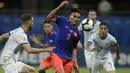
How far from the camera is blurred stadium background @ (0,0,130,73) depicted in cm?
2397

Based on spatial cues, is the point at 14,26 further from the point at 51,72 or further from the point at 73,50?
the point at 73,50

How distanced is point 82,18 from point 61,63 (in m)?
10.6

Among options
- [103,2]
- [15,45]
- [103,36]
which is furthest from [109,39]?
[103,2]

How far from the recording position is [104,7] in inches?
1038

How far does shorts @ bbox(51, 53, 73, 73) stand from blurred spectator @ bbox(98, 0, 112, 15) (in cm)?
1104

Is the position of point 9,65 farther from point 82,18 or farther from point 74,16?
point 82,18

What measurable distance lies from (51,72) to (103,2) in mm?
7151

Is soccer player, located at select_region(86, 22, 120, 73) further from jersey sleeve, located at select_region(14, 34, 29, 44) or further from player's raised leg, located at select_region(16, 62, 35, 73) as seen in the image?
jersey sleeve, located at select_region(14, 34, 29, 44)

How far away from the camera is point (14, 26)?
24641mm

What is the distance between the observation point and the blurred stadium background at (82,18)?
24.0m

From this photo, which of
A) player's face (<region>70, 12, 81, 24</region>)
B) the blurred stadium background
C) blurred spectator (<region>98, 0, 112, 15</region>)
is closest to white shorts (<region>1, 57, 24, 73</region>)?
player's face (<region>70, 12, 81, 24</region>)

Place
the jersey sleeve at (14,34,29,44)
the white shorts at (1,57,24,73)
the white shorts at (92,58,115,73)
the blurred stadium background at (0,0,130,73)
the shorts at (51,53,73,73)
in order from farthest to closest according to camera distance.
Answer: the blurred stadium background at (0,0,130,73) → the white shorts at (92,58,115,73) → the shorts at (51,53,73,73) → the white shorts at (1,57,24,73) → the jersey sleeve at (14,34,29,44)

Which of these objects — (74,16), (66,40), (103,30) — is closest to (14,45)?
(66,40)

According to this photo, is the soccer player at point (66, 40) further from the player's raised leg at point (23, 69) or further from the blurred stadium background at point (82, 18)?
the blurred stadium background at point (82, 18)
